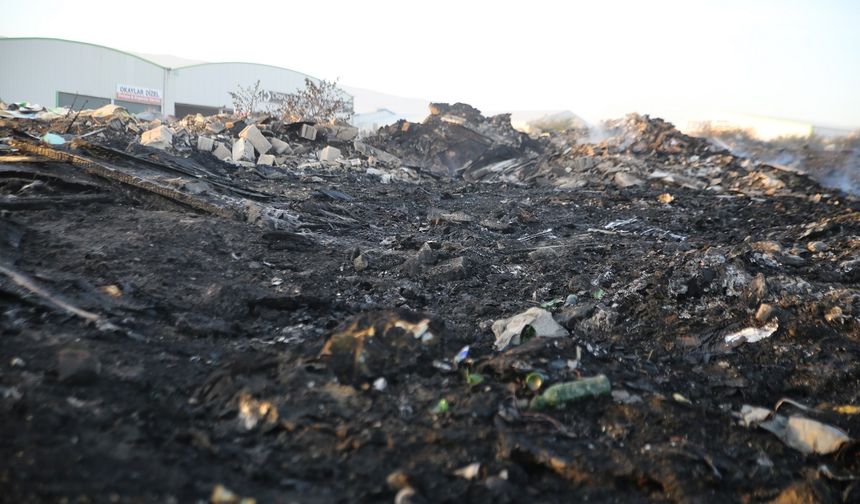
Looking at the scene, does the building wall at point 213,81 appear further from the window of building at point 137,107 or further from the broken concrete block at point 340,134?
the broken concrete block at point 340,134

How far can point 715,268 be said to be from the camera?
3146 mm

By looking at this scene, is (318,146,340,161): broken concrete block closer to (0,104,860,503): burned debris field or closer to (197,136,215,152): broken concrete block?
(197,136,215,152): broken concrete block

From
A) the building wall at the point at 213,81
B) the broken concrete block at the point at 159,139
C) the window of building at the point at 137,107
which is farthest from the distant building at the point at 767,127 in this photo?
the window of building at the point at 137,107

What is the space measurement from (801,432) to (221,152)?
9.56m

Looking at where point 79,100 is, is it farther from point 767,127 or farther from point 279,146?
point 767,127

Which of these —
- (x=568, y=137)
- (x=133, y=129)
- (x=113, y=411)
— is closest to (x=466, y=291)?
(x=113, y=411)

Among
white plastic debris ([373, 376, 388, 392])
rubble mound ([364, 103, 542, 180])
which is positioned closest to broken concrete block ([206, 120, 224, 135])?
rubble mound ([364, 103, 542, 180])

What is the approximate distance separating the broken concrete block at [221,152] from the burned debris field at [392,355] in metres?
3.88

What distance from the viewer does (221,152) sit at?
9234 millimetres

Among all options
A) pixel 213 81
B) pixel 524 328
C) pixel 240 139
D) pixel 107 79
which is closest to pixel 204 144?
pixel 240 139

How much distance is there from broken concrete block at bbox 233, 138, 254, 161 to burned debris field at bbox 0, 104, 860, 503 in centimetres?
387

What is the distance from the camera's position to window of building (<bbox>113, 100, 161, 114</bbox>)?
2105 cm

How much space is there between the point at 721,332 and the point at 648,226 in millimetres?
3584

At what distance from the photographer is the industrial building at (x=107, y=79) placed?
19.3 m
